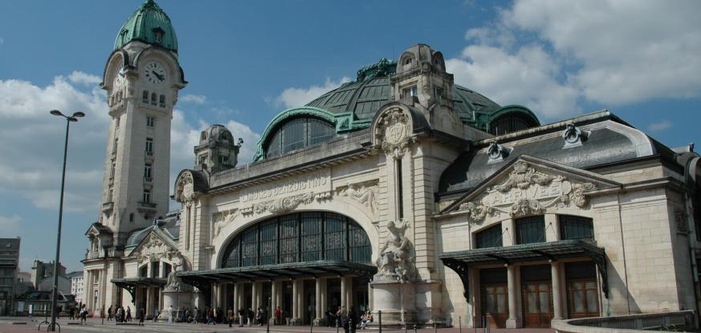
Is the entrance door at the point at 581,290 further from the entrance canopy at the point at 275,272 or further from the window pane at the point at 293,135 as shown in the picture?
the window pane at the point at 293,135

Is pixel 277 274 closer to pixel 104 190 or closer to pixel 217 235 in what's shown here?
pixel 217 235

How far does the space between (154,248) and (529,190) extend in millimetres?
42079

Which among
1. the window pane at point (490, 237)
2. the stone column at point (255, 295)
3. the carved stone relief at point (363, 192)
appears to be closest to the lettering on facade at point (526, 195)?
the window pane at point (490, 237)

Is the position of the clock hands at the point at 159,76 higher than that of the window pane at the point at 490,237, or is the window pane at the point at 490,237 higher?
the clock hands at the point at 159,76

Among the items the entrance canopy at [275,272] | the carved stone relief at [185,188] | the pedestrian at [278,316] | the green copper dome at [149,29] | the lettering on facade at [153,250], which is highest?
the green copper dome at [149,29]

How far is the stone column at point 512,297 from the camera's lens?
115 feet

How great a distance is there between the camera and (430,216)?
39750mm

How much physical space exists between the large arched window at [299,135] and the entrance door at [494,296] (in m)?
21.4

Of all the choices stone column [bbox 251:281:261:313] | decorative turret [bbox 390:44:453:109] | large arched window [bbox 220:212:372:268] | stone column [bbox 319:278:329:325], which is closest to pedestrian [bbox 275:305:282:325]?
stone column [bbox 319:278:329:325]

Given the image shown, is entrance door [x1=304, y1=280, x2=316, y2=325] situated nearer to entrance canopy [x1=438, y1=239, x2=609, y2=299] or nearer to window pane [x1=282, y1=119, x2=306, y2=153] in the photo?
entrance canopy [x1=438, y1=239, x2=609, y2=299]

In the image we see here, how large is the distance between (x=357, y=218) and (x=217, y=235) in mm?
16536

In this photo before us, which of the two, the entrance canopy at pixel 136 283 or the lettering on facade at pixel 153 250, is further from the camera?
the lettering on facade at pixel 153 250

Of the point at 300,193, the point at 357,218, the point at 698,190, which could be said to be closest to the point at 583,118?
the point at 698,190

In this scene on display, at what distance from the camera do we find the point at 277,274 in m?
47.2
